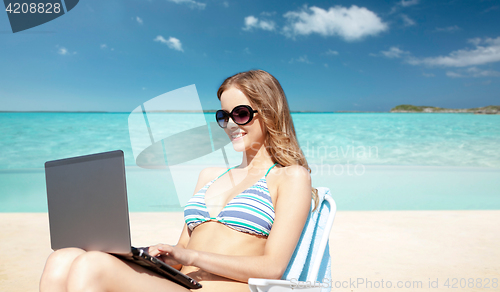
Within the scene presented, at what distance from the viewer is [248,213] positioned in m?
1.61

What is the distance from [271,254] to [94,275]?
703mm

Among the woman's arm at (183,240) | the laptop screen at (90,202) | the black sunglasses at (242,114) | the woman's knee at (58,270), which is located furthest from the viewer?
the black sunglasses at (242,114)

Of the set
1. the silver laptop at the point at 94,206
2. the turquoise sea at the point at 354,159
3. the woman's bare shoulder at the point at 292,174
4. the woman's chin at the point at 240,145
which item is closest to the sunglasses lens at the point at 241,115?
the woman's chin at the point at 240,145

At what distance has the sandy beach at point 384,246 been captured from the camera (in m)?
3.20

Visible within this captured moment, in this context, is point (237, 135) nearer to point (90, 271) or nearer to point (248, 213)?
point (248, 213)

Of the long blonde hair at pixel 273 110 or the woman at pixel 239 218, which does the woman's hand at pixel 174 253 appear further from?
the long blonde hair at pixel 273 110

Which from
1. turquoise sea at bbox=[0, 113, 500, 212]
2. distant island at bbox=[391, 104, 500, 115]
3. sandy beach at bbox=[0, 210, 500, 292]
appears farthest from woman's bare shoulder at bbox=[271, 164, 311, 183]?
distant island at bbox=[391, 104, 500, 115]

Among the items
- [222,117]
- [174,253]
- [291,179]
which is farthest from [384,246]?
[174,253]

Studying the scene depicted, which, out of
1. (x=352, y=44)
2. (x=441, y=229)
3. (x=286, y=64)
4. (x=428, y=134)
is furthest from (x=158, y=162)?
(x=352, y=44)

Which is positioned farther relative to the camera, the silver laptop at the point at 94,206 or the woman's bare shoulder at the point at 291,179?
the woman's bare shoulder at the point at 291,179

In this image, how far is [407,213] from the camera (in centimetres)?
579

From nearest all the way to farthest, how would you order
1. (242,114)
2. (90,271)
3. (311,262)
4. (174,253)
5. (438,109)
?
(90,271)
(174,253)
(311,262)
(242,114)
(438,109)

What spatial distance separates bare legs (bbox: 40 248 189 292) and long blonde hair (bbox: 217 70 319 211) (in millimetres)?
935

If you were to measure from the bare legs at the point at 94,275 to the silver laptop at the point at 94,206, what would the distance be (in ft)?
0.11
